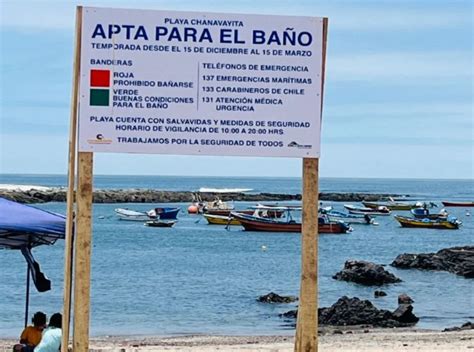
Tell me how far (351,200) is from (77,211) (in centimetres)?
13534

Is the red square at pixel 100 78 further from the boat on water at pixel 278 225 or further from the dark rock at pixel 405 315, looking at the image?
the boat on water at pixel 278 225

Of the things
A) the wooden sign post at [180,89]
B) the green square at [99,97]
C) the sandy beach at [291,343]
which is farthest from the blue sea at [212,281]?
the green square at [99,97]

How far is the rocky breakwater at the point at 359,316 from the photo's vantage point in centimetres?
2334

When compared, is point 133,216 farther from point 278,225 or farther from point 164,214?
point 278,225

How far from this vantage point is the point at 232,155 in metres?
7.54

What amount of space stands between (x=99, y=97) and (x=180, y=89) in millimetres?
640

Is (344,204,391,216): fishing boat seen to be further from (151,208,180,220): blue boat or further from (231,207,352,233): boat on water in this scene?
(231,207,352,233): boat on water

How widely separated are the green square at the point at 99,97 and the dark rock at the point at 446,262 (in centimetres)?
3352

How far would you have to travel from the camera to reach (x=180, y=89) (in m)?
7.52

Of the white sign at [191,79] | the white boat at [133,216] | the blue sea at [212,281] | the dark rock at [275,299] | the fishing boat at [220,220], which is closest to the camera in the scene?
the white sign at [191,79]

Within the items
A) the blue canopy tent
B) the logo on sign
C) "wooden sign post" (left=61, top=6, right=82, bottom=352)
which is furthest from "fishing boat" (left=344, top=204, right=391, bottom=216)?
the logo on sign

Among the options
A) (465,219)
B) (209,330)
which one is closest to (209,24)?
(209,330)

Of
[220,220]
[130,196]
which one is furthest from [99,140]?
[130,196]

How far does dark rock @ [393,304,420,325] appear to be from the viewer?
24.2 m
